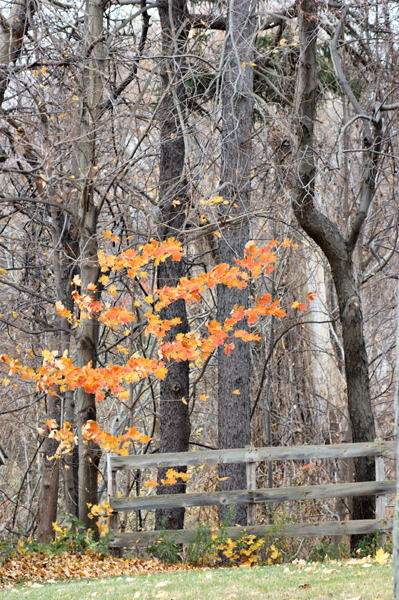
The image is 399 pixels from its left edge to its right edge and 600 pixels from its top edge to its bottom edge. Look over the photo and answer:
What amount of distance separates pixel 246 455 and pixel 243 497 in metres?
0.45

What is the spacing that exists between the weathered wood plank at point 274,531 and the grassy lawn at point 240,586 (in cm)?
60

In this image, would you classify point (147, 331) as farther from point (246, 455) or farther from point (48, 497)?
point (48, 497)

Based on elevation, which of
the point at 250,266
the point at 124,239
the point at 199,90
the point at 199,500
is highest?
the point at 199,90

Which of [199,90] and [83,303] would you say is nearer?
[83,303]

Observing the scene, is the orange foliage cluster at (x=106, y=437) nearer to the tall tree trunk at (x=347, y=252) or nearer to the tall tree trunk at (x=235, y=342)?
the tall tree trunk at (x=235, y=342)

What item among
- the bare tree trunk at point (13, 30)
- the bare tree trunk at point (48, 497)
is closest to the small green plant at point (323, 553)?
the bare tree trunk at point (48, 497)

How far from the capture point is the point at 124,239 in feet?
26.9

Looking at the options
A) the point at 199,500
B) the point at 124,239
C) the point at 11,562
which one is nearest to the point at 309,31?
the point at 124,239

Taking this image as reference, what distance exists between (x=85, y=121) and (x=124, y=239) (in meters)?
1.95

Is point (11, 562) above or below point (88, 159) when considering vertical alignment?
below

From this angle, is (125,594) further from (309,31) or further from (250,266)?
(309,31)

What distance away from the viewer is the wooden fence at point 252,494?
6.03 metres

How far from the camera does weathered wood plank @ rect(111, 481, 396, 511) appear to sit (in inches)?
238

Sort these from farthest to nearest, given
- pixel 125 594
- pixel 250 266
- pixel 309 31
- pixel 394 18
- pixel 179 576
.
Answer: pixel 250 266
pixel 309 31
pixel 394 18
pixel 179 576
pixel 125 594
